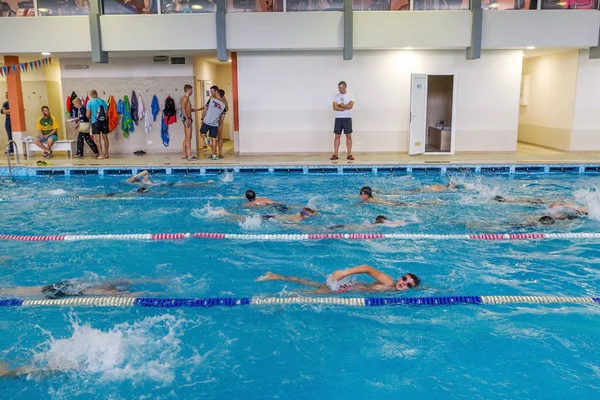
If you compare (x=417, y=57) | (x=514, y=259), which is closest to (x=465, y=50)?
(x=417, y=57)

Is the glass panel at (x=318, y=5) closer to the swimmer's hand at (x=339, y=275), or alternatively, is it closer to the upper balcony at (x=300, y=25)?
the upper balcony at (x=300, y=25)

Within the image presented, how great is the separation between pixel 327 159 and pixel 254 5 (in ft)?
12.7

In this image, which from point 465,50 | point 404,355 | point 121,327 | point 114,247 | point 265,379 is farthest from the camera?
point 465,50

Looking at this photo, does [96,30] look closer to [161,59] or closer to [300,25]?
[161,59]

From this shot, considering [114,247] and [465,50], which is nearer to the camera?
[114,247]

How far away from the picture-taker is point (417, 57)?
12758 mm

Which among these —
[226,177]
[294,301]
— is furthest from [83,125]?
[294,301]

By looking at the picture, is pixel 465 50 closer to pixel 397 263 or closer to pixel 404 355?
pixel 397 263

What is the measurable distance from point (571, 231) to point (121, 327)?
5.65 m

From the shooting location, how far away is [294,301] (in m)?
4.86

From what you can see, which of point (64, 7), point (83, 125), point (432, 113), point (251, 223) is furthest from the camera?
point (432, 113)

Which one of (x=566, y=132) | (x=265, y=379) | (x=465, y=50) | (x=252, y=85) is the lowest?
(x=265, y=379)

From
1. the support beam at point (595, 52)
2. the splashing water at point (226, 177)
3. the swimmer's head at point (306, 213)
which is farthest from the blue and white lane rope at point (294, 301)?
the support beam at point (595, 52)

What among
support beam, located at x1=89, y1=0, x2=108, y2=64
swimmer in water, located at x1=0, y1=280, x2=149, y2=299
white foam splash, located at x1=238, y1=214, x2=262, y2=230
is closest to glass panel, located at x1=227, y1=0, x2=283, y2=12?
support beam, located at x1=89, y1=0, x2=108, y2=64
